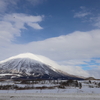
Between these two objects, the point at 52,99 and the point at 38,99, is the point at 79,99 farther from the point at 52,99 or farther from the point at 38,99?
the point at 38,99

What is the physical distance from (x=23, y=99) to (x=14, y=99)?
1.26 m

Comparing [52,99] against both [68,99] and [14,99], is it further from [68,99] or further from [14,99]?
[14,99]

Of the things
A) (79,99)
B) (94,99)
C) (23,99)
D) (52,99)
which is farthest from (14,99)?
(94,99)

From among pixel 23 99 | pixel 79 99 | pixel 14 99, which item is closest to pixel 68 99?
pixel 79 99

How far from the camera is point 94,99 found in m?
17.5

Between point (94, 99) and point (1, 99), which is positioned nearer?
point (94, 99)

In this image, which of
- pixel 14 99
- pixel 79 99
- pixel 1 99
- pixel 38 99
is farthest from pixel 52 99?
pixel 1 99

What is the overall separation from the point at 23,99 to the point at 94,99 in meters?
8.69

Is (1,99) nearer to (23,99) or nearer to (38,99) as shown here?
(23,99)

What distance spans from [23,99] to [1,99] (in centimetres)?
285

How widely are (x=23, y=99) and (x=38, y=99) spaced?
1.91m

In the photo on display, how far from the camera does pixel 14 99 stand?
18.9m

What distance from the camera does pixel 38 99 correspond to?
1838 cm

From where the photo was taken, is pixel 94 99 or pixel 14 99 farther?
pixel 14 99
